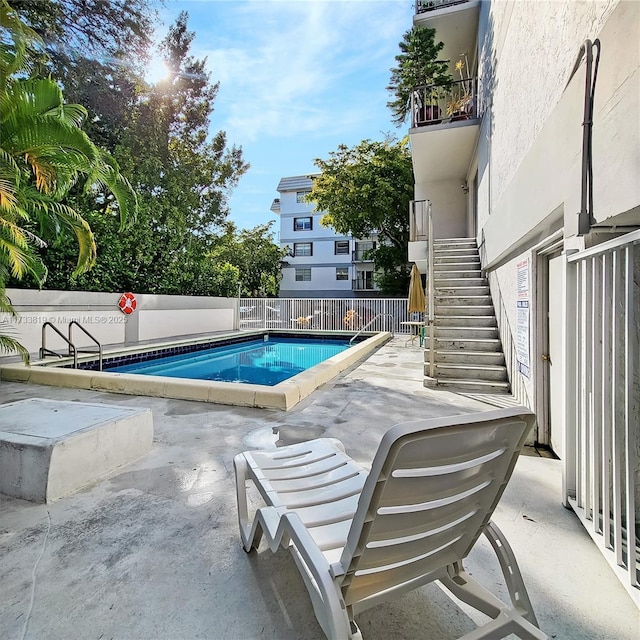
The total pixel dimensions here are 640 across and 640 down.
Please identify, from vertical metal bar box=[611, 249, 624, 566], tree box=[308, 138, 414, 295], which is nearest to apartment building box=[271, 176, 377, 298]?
tree box=[308, 138, 414, 295]

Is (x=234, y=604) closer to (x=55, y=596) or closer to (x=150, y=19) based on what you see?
(x=55, y=596)

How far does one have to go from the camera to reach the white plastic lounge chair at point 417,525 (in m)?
1.17

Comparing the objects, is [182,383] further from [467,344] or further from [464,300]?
[464,300]

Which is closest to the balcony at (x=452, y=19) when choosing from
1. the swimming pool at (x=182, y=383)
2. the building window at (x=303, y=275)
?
the swimming pool at (x=182, y=383)

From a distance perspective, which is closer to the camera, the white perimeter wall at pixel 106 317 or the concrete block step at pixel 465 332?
the concrete block step at pixel 465 332

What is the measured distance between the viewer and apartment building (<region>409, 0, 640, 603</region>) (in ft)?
6.44

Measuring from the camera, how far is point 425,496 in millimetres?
1272

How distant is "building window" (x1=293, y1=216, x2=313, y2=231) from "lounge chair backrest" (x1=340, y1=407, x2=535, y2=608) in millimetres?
28131

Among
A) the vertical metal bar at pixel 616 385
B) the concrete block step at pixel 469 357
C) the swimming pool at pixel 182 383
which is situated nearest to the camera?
the vertical metal bar at pixel 616 385

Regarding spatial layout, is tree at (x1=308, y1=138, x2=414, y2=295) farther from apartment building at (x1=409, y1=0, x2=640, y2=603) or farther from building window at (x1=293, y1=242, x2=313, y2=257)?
building window at (x1=293, y1=242, x2=313, y2=257)

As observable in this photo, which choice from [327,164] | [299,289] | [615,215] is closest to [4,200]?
[615,215]

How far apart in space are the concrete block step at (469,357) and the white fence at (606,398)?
12.6ft

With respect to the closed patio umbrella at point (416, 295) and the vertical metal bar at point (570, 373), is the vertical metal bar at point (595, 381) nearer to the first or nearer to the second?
the vertical metal bar at point (570, 373)

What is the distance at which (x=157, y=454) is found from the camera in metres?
3.40
